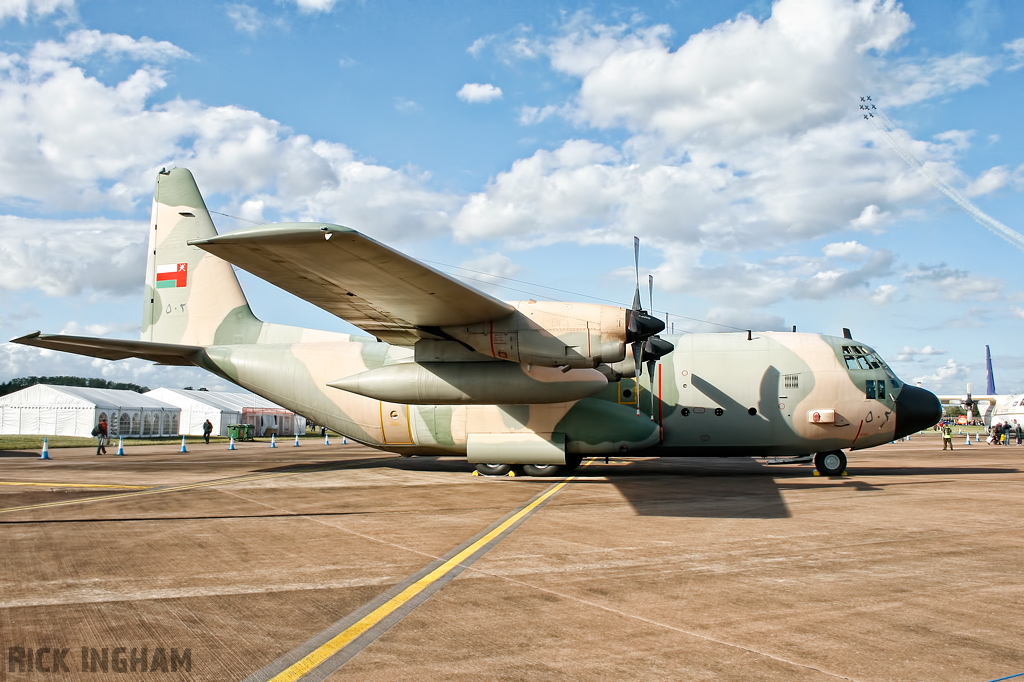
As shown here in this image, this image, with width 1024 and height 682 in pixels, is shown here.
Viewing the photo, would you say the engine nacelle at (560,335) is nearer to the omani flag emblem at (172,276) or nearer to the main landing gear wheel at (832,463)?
the main landing gear wheel at (832,463)

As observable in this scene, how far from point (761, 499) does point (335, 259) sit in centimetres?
914

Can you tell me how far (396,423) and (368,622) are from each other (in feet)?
39.9

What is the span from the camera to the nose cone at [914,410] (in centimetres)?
1609

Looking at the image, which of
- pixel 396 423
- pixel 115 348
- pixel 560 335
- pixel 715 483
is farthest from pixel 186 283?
pixel 715 483

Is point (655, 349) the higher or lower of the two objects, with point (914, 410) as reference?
higher

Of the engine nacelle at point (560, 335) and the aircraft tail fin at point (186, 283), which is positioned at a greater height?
the aircraft tail fin at point (186, 283)

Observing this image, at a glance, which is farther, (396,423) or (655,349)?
(396,423)

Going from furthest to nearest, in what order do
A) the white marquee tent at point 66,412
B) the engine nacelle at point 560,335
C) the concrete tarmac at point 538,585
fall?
the white marquee tent at point 66,412 → the engine nacelle at point 560,335 → the concrete tarmac at point 538,585

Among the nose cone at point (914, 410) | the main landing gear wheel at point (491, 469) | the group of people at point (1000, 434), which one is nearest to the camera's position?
the nose cone at point (914, 410)

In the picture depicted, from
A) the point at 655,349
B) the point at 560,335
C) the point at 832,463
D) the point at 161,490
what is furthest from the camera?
the point at 832,463

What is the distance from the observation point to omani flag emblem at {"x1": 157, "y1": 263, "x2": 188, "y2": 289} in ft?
63.4

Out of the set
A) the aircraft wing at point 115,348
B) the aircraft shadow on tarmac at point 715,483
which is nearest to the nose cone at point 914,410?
the aircraft shadow on tarmac at point 715,483

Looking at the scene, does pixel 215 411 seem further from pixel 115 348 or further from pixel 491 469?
pixel 491 469

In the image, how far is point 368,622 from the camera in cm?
502
